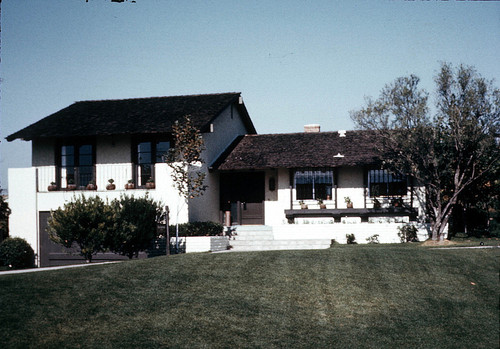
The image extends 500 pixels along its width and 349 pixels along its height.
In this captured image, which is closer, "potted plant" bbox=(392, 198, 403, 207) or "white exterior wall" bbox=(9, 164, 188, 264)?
"white exterior wall" bbox=(9, 164, 188, 264)

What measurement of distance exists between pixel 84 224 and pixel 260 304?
896 centimetres

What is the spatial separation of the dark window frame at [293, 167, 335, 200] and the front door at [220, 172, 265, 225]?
5.51 feet

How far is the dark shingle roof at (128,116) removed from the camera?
2366 cm

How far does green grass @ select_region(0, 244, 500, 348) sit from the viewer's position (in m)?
9.41

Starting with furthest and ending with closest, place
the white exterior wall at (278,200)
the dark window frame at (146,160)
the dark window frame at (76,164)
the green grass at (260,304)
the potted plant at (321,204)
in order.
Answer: the white exterior wall at (278,200)
the potted plant at (321,204)
the dark window frame at (76,164)
the dark window frame at (146,160)
the green grass at (260,304)

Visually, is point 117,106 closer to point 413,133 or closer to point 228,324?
point 413,133

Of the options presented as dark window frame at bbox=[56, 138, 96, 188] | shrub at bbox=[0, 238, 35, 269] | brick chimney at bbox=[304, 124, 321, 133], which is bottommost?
shrub at bbox=[0, 238, 35, 269]

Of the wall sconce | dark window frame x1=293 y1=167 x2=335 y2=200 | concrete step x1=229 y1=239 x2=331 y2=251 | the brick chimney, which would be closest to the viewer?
concrete step x1=229 y1=239 x2=331 y2=251

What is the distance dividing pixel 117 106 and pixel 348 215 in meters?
12.5

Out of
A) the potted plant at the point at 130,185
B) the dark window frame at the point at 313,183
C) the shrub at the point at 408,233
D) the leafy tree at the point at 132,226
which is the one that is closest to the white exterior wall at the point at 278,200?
the dark window frame at the point at 313,183

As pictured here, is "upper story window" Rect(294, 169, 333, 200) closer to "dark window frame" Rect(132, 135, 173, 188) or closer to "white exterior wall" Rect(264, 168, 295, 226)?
"white exterior wall" Rect(264, 168, 295, 226)

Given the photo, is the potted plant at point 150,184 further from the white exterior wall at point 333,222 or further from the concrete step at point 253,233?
the white exterior wall at point 333,222

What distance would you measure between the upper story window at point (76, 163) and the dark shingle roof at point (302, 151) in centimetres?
557

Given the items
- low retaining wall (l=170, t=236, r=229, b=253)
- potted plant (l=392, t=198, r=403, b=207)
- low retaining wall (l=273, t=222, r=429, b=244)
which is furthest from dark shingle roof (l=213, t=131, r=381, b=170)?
low retaining wall (l=170, t=236, r=229, b=253)
